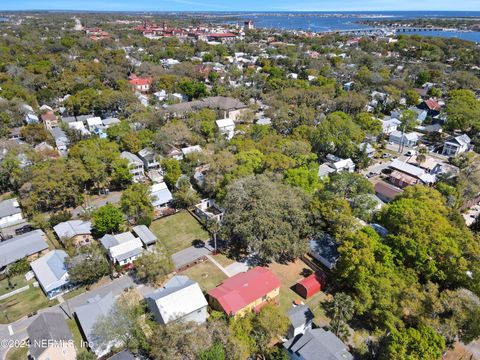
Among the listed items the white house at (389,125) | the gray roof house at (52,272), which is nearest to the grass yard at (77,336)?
the gray roof house at (52,272)

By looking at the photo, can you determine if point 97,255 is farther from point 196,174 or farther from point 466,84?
point 466,84

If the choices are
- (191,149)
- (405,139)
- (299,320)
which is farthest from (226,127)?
(299,320)

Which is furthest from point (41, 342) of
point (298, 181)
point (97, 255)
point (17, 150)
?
point (17, 150)

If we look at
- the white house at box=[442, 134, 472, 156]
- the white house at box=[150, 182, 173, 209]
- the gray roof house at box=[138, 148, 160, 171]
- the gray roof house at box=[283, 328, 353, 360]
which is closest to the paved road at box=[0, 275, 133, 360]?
the white house at box=[150, 182, 173, 209]

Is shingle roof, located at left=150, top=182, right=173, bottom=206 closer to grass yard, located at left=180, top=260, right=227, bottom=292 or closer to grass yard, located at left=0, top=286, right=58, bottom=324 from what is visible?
grass yard, located at left=180, top=260, right=227, bottom=292

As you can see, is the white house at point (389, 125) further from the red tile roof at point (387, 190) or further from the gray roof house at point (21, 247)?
the gray roof house at point (21, 247)
